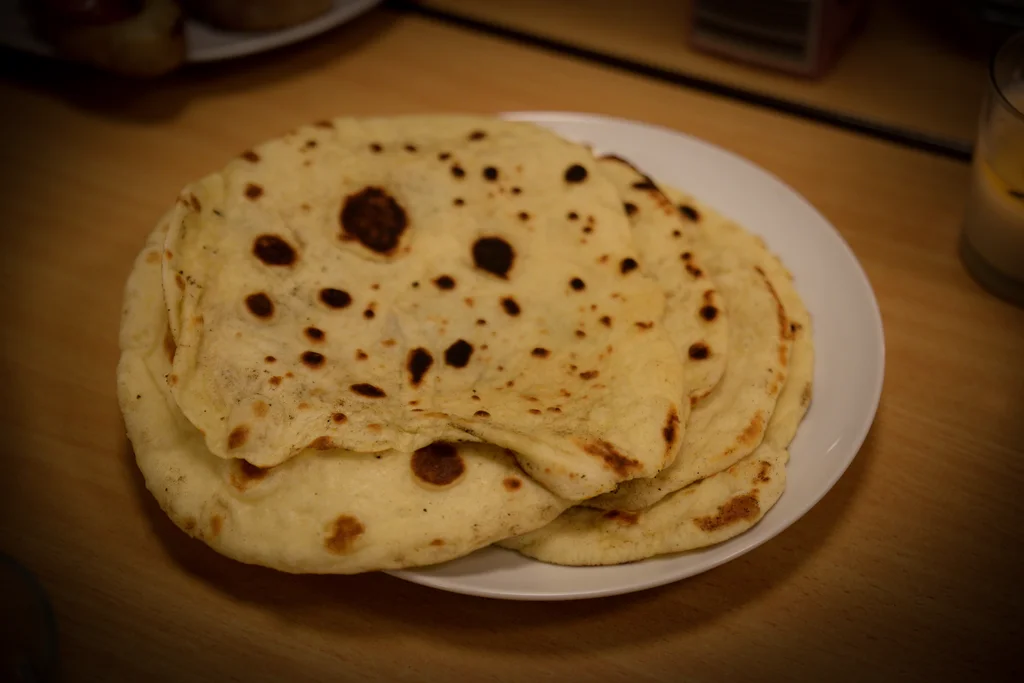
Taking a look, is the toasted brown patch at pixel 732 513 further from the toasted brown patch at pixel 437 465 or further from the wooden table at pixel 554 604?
the toasted brown patch at pixel 437 465

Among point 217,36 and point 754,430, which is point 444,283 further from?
point 217,36

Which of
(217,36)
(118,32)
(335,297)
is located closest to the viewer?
(335,297)

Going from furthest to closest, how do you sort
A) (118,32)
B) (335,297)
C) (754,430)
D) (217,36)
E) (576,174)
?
(217,36) < (118,32) < (576,174) < (335,297) < (754,430)

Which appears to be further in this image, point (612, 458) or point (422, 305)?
point (422, 305)

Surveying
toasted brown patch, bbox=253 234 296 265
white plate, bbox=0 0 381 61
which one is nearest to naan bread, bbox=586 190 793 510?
toasted brown patch, bbox=253 234 296 265

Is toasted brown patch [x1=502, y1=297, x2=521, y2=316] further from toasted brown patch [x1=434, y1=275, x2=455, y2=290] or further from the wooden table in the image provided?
the wooden table

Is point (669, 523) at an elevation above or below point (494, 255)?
below

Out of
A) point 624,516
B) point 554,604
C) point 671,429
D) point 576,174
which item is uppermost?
point 576,174

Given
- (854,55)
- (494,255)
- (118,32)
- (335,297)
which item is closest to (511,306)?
(494,255)

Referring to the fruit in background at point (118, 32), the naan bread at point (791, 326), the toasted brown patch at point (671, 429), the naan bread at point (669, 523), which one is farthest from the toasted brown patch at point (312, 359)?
the fruit in background at point (118, 32)
